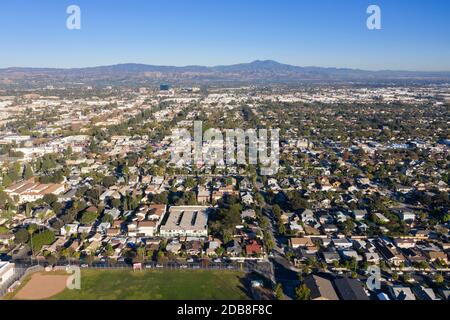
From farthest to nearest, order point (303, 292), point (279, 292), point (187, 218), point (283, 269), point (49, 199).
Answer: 1. point (49, 199)
2. point (187, 218)
3. point (283, 269)
4. point (279, 292)
5. point (303, 292)

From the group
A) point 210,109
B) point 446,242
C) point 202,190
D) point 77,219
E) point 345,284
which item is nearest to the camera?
point 345,284

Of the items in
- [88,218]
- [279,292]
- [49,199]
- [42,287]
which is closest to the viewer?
[279,292]

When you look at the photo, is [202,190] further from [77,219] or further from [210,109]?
[210,109]

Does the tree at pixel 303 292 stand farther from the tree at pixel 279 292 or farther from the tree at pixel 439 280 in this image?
the tree at pixel 439 280

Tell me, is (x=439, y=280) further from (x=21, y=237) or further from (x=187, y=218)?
(x=21, y=237)

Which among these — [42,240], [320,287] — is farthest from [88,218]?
[320,287]

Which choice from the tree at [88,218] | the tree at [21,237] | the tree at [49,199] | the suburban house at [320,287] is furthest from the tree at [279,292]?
the tree at [49,199]

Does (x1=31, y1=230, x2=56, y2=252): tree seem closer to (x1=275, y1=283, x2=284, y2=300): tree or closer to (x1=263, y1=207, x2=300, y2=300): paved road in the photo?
(x1=263, y1=207, x2=300, y2=300): paved road
